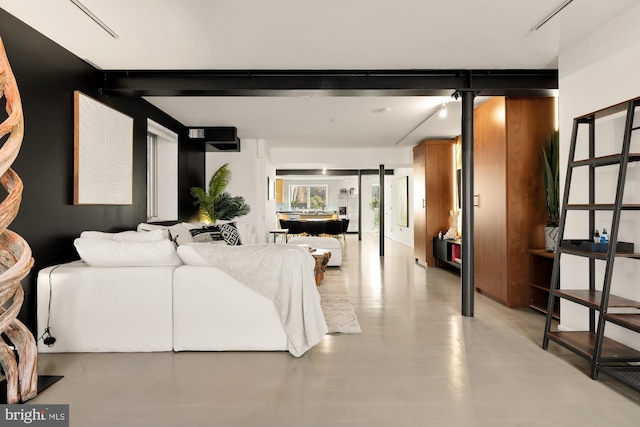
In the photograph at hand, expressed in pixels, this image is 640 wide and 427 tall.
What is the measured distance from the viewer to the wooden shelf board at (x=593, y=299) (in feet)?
7.80

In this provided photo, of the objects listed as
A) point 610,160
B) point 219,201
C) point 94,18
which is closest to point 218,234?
point 219,201

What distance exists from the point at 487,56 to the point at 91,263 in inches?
155

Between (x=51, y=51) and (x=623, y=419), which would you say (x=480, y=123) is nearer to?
(x=623, y=419)

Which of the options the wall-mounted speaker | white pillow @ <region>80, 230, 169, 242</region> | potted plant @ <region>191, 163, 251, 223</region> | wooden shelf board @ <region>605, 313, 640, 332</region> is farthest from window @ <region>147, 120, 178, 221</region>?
wooden shelf board @ <region>605, 313, 640, 332</region>

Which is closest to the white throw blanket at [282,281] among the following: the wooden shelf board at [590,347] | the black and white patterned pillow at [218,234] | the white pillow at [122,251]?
the white pillow at [122,251]

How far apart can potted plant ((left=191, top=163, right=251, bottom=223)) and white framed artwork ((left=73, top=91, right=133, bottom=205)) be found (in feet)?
7.75

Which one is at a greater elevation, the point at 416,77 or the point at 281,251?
the point at 416,77

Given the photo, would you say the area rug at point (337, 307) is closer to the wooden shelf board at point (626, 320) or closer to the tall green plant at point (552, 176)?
the wooden shelf board at point (626, 320)

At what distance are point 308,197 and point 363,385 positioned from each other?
13.6 metres

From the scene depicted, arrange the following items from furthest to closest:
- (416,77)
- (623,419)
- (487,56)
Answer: (416,77) < (487,56) < (623,419)

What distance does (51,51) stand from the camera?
Answer: 303 cm

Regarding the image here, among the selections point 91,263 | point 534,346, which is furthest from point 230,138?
point 534,346

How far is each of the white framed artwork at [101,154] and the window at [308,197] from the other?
11.5 m

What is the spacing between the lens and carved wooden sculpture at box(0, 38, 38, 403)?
6.39 ft
